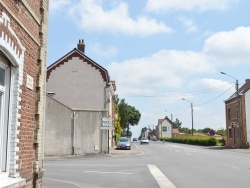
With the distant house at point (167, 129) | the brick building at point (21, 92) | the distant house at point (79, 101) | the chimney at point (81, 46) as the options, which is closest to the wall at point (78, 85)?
the distant house at point (79, 101)

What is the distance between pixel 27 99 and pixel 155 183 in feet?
25.7

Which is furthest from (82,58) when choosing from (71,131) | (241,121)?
(241,121)

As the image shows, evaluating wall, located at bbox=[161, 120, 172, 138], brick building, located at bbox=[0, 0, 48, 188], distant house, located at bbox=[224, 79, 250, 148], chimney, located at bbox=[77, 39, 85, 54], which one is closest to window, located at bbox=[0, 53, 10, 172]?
brick building, located at bbox=[0, 0, 48, 188]

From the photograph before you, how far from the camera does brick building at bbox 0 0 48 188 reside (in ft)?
21.9

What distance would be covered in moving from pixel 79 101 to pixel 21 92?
31407 millimetres

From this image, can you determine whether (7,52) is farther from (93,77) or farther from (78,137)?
(93,77)

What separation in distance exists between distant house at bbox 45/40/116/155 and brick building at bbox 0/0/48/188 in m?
22.9

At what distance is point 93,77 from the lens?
3831 cm

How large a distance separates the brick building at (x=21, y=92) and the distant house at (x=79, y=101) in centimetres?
2294

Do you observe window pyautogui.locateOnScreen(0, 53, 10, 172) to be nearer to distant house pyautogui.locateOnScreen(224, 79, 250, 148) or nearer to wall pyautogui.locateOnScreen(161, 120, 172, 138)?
distant house pyautogui.locateOnScreen(224, 79, 250, 148)

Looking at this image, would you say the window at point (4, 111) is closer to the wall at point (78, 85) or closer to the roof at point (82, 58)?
the wall at point (78, 85)

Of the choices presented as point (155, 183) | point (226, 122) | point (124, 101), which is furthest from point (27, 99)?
point (124, 101)

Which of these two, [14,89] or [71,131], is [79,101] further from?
[14,89]

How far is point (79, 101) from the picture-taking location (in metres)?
38.6
